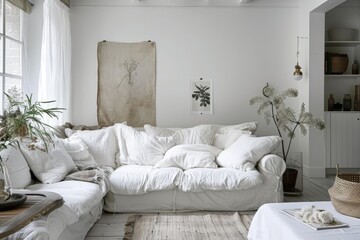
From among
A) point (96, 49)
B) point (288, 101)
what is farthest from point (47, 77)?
point (288, 101)

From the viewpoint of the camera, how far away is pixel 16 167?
2668 mm

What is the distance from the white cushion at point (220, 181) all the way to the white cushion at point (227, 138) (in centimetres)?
68

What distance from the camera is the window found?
142 inches

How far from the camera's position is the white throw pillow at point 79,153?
361 centimetres

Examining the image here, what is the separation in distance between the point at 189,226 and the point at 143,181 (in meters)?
0.65

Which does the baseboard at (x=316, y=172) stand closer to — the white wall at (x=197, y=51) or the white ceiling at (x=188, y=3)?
the white wall at (x=197, y=51)

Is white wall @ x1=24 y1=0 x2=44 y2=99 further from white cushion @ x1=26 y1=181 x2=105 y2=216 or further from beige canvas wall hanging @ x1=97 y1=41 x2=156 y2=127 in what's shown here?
white cushion @ x1=26 y1=181 x2=105 y2=216

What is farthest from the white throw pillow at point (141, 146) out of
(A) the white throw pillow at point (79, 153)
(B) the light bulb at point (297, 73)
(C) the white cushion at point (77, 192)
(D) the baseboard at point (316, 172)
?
(D) the baseboard at point (316, 172)

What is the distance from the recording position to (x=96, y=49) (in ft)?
15.8

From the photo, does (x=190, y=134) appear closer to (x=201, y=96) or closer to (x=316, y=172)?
(x=201, y=96)

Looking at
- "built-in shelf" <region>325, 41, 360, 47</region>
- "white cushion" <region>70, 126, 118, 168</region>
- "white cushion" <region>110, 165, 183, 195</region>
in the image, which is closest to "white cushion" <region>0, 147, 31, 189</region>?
"white cushion" <region>110, 165, 183, 195</region>

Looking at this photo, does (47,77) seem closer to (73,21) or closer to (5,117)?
(73,21)

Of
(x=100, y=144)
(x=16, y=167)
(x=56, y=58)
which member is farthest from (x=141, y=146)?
(x=16, y=167)

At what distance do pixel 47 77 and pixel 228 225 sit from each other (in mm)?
2524
